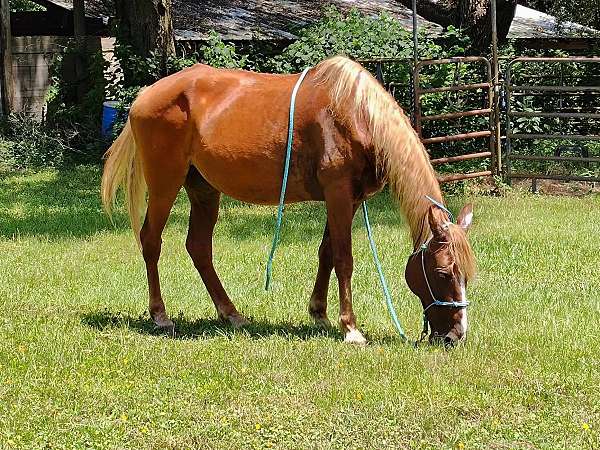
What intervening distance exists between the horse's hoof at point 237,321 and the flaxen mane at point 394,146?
1.53 m

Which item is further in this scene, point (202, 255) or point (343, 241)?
point (202, 255)

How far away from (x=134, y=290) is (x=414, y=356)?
10.5 ft

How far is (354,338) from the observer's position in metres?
6.45

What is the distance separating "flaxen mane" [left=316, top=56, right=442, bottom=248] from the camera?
620cm

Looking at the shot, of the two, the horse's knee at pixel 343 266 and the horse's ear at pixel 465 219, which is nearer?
the horse's ear at pixel 465 219

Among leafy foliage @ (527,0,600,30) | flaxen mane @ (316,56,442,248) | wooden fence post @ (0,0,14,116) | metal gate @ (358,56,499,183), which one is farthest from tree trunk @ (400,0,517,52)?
flaxen mane @ (316,56,442,248)

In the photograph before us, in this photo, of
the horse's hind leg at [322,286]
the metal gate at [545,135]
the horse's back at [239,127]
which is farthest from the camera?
the metal gate at [545,135]

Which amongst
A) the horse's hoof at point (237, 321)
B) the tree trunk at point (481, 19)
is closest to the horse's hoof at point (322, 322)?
the horse's hoof at point (237, 321)

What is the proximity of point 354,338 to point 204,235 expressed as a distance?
1.56 m

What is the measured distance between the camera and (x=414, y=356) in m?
5.92

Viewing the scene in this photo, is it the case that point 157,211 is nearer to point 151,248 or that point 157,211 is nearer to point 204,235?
point 151,248

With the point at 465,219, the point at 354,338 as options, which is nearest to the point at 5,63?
the point at 354,338

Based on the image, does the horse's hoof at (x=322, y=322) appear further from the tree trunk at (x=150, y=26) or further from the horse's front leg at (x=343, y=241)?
the tree trunk at (x=150, y=26)

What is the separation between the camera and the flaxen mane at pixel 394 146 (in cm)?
620
